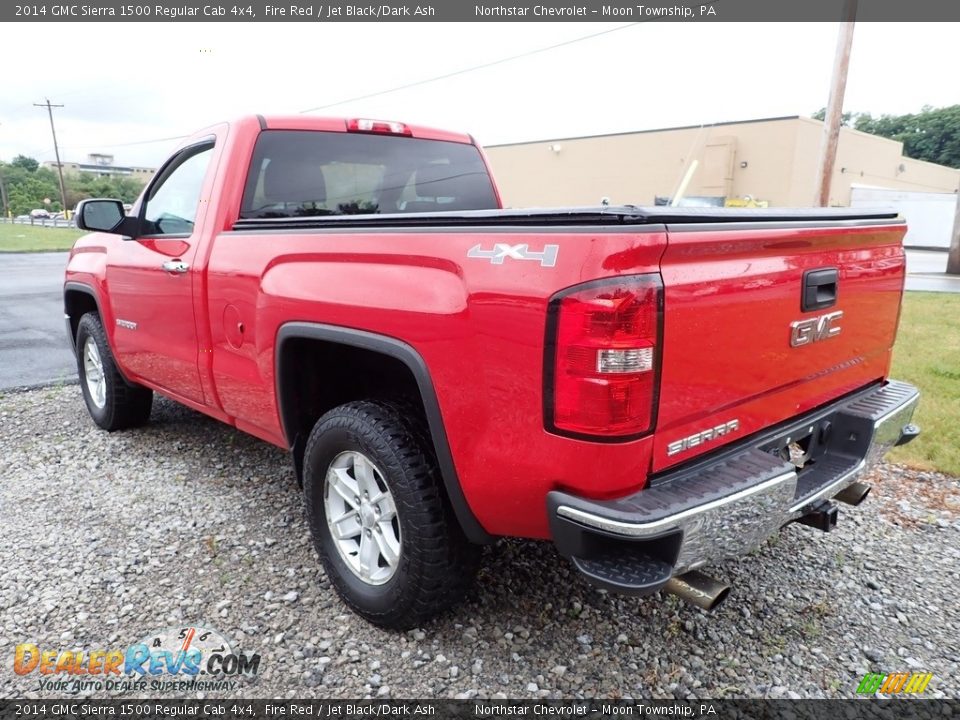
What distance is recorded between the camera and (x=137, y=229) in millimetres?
3908

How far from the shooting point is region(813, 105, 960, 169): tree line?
61.1 metres

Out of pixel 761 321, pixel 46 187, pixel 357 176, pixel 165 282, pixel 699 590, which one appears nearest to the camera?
pixel 699 590

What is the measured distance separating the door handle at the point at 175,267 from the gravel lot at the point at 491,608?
→ 48.9 inches

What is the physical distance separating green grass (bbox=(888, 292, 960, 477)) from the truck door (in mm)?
4299

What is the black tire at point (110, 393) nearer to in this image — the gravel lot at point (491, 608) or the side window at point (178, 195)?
the gravel lot at point (491, 608)

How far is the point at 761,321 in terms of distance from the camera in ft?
7.15

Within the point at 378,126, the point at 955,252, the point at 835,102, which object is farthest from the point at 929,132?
the point at 378,126

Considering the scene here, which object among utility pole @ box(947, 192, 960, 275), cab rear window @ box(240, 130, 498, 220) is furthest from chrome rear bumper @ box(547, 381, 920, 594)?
utility pole @ box(947, 192, 960, 275)

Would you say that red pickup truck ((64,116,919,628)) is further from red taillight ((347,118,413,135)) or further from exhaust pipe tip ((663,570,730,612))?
red taillight ((347,118,413,135))

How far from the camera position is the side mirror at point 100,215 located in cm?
388

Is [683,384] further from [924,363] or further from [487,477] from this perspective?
[924,363]

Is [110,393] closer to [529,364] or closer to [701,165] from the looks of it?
[529,364]

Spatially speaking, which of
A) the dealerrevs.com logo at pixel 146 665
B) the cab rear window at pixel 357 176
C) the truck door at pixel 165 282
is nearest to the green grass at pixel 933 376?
the cab rear window at pixel 357 176

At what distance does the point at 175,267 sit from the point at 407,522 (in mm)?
1993
